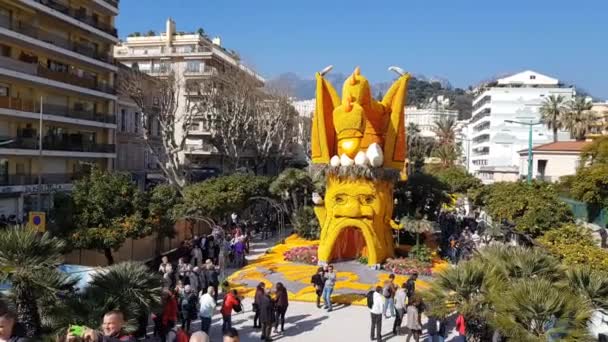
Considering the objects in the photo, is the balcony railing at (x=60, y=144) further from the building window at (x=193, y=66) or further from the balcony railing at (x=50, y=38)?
the building window at (x=193, y=66)

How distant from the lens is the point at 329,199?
22.1 metres

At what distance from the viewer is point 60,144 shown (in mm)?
36719

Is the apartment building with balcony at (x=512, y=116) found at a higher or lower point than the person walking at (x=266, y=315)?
higher

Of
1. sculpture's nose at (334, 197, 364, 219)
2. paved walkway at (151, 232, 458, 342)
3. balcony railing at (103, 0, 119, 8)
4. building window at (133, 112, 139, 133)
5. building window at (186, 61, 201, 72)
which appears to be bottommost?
paved walkway at (151, 232, 458, 342)

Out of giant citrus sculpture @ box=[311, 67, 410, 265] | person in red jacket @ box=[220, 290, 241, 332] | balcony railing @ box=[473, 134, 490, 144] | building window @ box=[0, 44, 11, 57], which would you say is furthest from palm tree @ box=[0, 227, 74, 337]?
balcony railing @ box=[473, 134, 490, 144]

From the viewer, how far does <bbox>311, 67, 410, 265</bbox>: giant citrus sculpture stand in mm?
21422

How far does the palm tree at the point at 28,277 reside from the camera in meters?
9.81

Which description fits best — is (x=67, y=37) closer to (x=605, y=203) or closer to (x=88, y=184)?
(x=88, y=184)

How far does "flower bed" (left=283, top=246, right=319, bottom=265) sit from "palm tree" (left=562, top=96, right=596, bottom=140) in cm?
3889

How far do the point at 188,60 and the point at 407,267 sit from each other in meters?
→ 42.4

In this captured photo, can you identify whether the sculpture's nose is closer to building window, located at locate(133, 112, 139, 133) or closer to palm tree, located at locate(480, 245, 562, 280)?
palm tree, located at locate(480, 245, 562, 280)

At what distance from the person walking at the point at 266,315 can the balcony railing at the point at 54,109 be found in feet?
80.7

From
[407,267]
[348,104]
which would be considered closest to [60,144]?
[348,104]

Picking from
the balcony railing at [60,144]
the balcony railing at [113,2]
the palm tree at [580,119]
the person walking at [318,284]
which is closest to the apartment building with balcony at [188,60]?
the balcony railing at [113,2]
